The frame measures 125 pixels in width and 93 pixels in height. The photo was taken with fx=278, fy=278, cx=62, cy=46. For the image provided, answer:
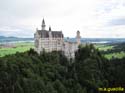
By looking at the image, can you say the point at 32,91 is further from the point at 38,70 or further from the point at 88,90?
the point at 88,90

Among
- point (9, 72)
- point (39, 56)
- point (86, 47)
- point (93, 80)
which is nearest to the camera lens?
point (9, 72)

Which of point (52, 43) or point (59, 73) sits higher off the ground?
point (52, 43)

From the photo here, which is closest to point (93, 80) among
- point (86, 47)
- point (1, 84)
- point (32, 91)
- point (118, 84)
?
point (118, 84)

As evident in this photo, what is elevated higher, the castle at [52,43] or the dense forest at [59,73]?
the castle at [52,43]

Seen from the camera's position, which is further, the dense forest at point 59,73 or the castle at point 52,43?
the castle at point 52,43
